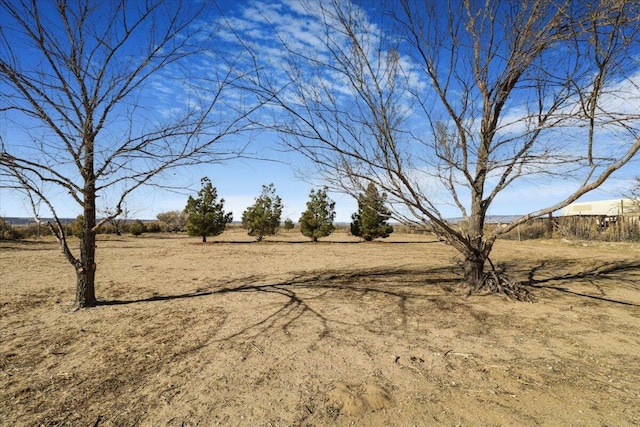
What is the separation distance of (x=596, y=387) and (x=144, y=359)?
3.72 metres

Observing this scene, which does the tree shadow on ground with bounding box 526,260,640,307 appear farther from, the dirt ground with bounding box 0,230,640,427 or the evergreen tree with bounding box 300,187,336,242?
the evergreen tree with bounding box 300,187,336,242

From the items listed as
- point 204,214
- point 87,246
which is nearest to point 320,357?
point 87,246

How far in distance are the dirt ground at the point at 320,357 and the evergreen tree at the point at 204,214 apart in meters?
16.4

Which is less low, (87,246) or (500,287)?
(87,246)

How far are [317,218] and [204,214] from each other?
24.6 ft

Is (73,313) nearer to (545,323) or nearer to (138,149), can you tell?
(138,149)

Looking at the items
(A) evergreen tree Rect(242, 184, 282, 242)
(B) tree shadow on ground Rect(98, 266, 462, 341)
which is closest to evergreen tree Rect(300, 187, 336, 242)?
(A) evergreen tree Rect(242, 184, 282, 242)

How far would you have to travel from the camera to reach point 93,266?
16.5 ft

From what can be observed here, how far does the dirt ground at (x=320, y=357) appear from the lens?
2.37 metres

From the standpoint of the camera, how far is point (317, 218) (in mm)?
24484

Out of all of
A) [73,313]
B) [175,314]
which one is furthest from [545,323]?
[73,313]

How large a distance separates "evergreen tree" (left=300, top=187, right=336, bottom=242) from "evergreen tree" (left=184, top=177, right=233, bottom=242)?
5.69 m

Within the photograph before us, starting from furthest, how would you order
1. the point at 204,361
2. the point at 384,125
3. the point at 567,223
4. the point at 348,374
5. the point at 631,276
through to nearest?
the point at 567,223
the point at 631,276
the point at 384,125
the point at 204,361
the point at 348,374

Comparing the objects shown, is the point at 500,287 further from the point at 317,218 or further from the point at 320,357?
the point at 317,218
